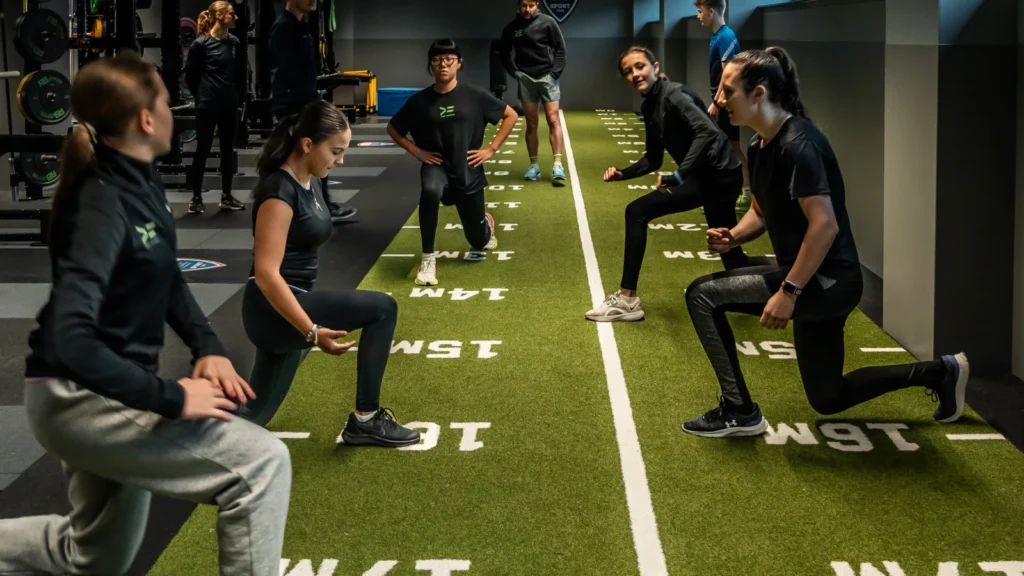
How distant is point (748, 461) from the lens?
494cm

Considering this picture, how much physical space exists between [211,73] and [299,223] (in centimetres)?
704

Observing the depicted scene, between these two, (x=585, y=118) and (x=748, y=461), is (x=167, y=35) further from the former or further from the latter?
(x=585, y=118)

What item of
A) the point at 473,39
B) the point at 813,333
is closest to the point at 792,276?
the point at 813,333

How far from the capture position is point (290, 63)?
34.0 feet

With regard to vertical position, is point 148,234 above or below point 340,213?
above

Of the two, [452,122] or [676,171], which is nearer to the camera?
[676,171]

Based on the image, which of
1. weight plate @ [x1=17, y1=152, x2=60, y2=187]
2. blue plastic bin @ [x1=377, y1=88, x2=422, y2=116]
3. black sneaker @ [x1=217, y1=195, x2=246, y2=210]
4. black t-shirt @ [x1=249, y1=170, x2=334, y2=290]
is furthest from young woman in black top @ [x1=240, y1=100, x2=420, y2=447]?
blue plastic bin @ [x1=377, y1=88, x2=422, y2=116]

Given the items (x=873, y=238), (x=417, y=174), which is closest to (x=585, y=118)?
(x=417, y=174)

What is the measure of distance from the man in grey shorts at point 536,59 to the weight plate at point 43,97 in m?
4.98

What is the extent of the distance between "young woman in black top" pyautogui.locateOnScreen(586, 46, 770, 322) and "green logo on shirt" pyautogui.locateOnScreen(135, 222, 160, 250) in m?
4.41

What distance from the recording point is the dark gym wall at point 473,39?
2675 centimetres

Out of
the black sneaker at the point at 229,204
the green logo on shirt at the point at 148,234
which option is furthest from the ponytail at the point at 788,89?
the black sneaker at the point at 229,204

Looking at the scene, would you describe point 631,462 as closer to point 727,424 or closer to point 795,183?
point 727,424

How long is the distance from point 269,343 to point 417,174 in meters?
10.8
